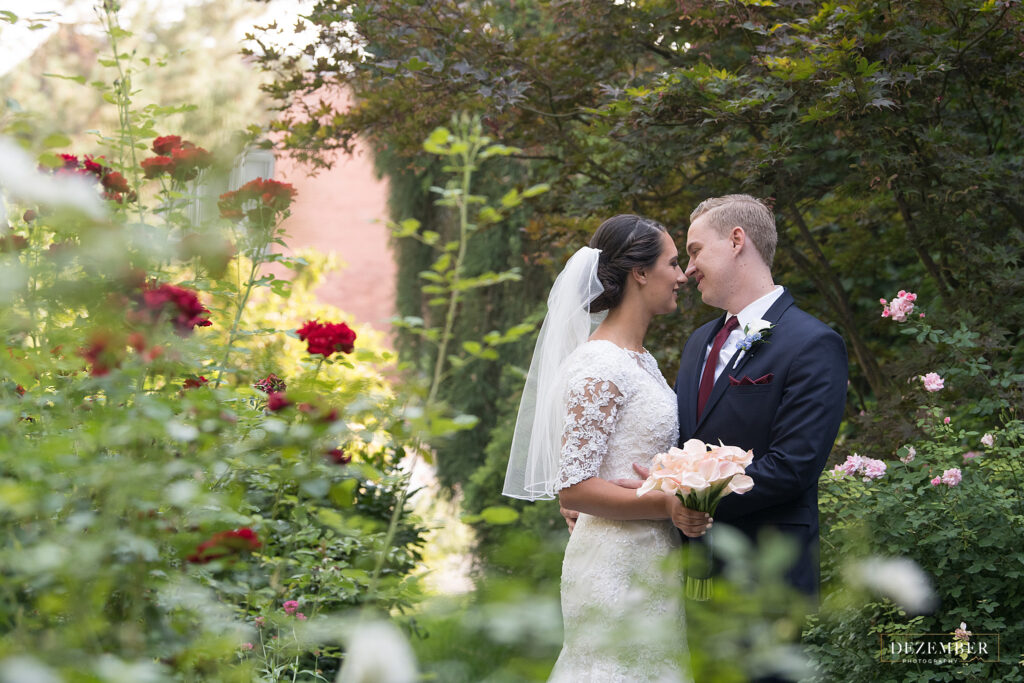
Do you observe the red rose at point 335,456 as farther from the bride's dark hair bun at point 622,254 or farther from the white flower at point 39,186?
the bride's dark hair bun at point 622,254

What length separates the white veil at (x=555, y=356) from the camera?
288 cm

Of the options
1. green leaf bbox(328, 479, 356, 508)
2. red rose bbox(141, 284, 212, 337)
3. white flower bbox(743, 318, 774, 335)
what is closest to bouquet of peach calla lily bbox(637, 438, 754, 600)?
white flower bbox(743, 318, 774, 335)

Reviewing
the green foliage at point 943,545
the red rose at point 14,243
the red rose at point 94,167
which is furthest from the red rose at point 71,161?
the green foliage at point 943,545

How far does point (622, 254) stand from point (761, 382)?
23.7 inches

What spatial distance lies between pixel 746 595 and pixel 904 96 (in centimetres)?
376

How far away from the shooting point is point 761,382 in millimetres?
2762

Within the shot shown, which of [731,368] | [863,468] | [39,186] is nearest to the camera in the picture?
[39,186]

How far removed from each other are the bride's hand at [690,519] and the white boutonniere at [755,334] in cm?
60

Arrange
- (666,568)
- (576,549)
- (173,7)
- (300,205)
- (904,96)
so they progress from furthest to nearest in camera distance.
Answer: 1. (904,96)
2. (576,549)
3. (173,7)
4. (300,205)
5. (666,568)

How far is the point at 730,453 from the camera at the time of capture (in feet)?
7.54

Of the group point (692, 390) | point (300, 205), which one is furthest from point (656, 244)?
point (300, 205)

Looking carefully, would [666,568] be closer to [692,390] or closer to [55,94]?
[692,390]

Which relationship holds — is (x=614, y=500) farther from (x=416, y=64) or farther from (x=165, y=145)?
(x=416, y=64)

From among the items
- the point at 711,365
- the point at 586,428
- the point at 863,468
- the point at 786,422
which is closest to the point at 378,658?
the point at 586,428
